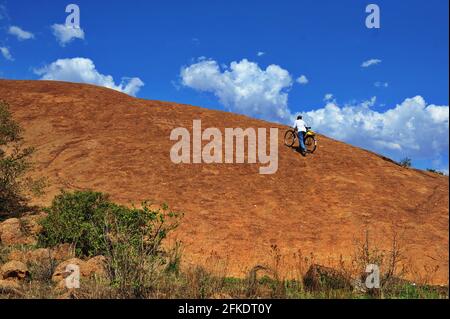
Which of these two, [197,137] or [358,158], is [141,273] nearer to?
[197,137]

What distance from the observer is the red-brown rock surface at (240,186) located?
A: 13.0 meters

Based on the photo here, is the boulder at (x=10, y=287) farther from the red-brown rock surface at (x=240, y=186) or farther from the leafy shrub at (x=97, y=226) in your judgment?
the red-brown rock surface at (x=240, y=186)

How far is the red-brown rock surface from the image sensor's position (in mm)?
13031

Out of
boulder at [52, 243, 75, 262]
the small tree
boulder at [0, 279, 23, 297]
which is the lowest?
boulder at [0, 279, 23, 297]

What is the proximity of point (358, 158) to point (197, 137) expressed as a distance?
7.17m

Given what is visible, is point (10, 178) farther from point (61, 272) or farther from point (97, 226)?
point (61, 272)

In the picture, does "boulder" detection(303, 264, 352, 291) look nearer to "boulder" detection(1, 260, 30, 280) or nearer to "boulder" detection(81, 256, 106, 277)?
"boulder" detection(81, 256, 106, 277)

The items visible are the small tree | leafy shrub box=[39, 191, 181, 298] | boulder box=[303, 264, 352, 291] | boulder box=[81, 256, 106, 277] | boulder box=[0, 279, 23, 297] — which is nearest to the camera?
boulder box=[0, 279, 23, 297]

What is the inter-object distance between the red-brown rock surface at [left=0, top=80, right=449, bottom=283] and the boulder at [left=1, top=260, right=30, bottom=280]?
411cm

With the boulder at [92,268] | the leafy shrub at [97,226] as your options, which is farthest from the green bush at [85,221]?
the boulder at [92,268]

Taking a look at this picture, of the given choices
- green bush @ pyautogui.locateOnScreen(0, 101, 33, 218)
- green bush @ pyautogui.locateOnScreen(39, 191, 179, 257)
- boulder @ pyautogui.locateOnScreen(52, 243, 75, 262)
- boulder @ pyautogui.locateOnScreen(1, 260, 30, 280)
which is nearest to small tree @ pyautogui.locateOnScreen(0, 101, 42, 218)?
green bush @ pyautogui.locateOnScreen(0, 101, 33, 218)

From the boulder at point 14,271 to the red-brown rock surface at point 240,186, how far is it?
13.5ft

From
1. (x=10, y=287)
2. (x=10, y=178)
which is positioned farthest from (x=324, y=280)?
(x=10, y=178)
